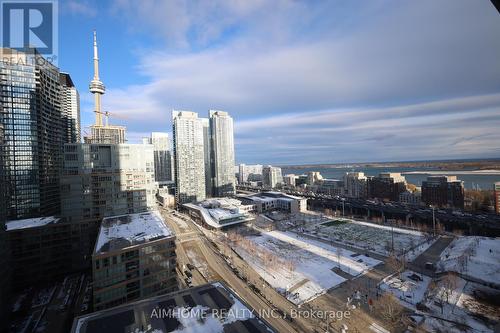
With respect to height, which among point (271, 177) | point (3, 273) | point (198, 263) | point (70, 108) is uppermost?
point (70, 108)

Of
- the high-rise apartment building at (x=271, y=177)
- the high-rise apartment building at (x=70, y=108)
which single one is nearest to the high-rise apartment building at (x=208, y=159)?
the high-rise apartment building at (x=70, y=108)

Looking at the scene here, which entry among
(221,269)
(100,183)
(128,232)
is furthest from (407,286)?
(100,183)

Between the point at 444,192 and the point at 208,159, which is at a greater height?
the point at 208,159

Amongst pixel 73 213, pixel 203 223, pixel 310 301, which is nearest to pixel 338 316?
pixel 310 301

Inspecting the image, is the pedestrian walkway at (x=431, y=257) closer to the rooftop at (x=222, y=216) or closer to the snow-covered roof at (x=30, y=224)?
the rooftop at (x=222, y=216)

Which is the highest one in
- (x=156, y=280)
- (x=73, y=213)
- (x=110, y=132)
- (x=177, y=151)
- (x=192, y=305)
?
(x=110, y=132)

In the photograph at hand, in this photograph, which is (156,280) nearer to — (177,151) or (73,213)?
(73,213)

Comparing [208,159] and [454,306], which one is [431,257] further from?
[208,159]
